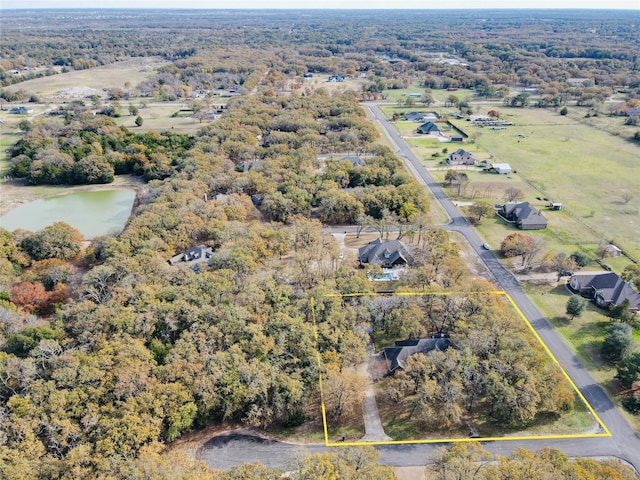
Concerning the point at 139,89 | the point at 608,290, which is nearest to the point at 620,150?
the point at 608,290

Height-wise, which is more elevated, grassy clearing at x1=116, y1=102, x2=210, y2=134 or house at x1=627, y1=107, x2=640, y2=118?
house at x1=627, y1=107, x2=640, y2=118

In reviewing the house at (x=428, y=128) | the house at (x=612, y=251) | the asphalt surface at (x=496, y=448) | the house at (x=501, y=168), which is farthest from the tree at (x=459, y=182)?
the asphalt surface at (x=496, y=448)

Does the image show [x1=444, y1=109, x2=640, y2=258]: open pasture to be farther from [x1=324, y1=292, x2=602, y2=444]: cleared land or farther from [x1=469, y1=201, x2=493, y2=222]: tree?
[x1=324, y1=292, x2=602, y2=444]: cleared land

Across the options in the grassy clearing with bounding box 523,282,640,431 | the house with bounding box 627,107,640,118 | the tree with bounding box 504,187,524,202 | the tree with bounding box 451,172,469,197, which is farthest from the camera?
the house with bounding box 627,107,640,118

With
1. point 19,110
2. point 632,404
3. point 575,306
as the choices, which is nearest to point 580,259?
point 575,306

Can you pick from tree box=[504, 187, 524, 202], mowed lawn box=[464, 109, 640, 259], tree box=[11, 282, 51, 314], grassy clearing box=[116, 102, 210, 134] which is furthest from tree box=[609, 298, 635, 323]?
grassy clearing box=[116, 102, 210, 134]

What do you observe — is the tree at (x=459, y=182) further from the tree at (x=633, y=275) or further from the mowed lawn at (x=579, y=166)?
the tree at (x=633, y=275)
